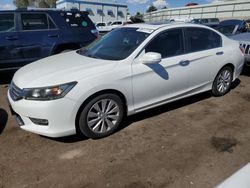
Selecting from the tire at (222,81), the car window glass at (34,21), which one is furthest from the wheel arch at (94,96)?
the car window glass at (34,21)

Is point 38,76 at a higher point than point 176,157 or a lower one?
higher

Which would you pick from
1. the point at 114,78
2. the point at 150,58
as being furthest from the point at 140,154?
the point at 150,58

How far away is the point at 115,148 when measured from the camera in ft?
11.8

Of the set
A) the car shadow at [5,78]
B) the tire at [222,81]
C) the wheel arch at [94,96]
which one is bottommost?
the car shadow at [5,78]

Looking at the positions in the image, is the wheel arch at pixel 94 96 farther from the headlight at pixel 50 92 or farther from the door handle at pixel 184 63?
the door handle at pixel 184 63

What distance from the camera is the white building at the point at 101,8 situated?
50.7m

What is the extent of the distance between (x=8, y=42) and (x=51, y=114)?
362 centimetres

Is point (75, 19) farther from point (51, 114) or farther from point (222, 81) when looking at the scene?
point (51, 114)

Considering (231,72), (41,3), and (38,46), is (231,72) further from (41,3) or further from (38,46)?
(41,3)

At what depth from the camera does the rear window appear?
6.98 m

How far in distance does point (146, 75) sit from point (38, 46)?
3539mm

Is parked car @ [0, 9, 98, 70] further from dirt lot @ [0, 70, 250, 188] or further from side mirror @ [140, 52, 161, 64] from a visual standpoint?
side mirror @ [140, 52, 161, 64]

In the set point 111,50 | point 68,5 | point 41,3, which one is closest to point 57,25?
point 111,50

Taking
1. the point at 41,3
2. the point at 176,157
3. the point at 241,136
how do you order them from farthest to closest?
the point at 41,3 < the point at 241,136 < the point at 176,157
